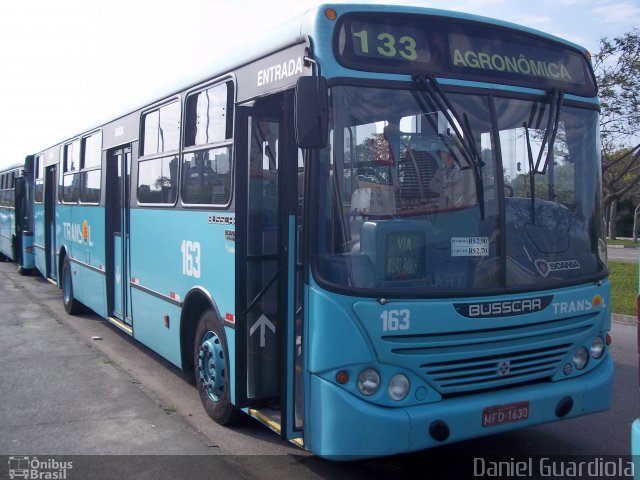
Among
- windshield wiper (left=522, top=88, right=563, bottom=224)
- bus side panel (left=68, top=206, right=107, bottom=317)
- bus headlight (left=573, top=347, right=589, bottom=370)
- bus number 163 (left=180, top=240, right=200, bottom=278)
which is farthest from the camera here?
bus side panel (left=68, top=206, right=107, bottom=317)

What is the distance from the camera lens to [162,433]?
581 cm

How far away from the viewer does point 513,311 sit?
4.50 m

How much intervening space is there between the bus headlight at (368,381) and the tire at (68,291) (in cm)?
857

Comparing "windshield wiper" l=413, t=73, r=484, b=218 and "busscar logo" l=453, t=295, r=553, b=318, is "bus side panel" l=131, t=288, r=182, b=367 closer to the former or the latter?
"busscar logo" l=453, t=295, r=553, b=318

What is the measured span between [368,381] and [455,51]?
2280 millimetres

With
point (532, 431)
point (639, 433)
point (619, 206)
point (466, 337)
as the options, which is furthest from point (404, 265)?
point (619, 206)

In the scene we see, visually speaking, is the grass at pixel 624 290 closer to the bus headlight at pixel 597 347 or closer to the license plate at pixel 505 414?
the bus headlight at pixel 597 347

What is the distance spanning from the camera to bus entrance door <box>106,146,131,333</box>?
841 cm

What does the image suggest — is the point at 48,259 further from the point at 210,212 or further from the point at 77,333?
the point at 210,212

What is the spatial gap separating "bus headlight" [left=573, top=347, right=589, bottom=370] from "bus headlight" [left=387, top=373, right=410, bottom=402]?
1.46 m

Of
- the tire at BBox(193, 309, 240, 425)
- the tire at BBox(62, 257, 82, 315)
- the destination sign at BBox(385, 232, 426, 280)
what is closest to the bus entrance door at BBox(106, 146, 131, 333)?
the tire at BBox(193, 309, 240, 425)

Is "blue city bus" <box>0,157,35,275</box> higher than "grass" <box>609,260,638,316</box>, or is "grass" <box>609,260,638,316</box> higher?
"blue city bus" <box>0,157,35,275</box>

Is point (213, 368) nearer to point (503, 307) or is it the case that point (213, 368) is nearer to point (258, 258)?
point (258, 258)

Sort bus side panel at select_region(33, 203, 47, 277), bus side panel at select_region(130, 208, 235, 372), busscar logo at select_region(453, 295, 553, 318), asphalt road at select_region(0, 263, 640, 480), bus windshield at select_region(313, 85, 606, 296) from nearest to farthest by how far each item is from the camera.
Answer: bus windshield at select_region(313, 85, 606, 296)
busscar logo at select_region(453, 295, 553, 318)
asphalt road at select_region(0, 263, 640, 480)
bus side panel at select_region(130, 208, 235, 372)
bus side panel at select_region(33, 203, 47, 277)
